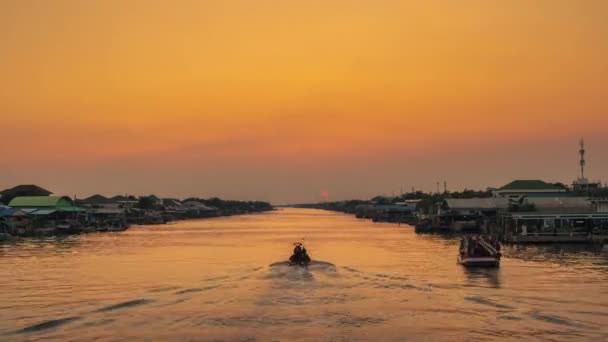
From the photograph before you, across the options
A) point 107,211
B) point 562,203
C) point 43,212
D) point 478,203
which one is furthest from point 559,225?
point 107,211

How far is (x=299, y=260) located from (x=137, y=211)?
132793 mm

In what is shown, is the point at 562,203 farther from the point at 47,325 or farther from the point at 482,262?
the point at 47,325

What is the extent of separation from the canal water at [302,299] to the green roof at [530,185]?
84.4m

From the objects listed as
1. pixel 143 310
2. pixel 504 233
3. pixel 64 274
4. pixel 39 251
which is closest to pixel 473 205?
pixel 504 233

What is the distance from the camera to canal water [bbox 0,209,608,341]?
79.4ft

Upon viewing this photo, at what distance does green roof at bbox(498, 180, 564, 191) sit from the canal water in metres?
84.4

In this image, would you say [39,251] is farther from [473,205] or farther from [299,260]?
[473,205]

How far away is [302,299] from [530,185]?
116 meters

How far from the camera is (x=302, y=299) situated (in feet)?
104

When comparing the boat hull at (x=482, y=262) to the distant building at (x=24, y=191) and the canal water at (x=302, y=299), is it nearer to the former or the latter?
the canal water at (x=302, y=299)

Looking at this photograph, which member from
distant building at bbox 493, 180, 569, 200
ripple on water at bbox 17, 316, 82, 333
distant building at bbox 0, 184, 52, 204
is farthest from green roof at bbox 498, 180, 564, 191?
ripple on water at bbox 17, 316, 82, 333

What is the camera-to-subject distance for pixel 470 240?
162 feet

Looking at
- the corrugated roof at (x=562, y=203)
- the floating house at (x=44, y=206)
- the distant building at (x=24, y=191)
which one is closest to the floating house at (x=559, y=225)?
the corrugated roof at (x=562, y=203)

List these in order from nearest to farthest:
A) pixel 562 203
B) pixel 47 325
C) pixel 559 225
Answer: pixel 47 325
pixel 559 225
pixel 562 203
